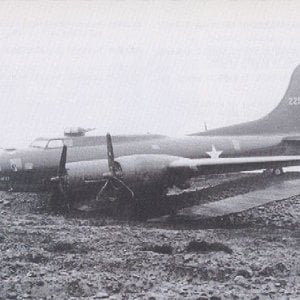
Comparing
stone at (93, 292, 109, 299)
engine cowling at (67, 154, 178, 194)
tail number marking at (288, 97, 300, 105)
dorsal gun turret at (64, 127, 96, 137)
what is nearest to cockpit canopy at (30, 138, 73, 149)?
dorsal gun turret at (64, 127, 96, 137)

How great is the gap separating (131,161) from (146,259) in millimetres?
4498

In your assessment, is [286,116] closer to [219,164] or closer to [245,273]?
[219,164]

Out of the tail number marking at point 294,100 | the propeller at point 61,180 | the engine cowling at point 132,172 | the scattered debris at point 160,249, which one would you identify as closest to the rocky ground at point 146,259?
the scattered debris at point 160,249

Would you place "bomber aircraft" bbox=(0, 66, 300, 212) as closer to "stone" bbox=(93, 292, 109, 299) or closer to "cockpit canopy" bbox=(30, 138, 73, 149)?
"cockpit canopy" bbox=(30, 138, 73, 149)

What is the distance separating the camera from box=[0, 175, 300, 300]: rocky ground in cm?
584

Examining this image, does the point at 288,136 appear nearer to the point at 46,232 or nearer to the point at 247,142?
the point at 247,142

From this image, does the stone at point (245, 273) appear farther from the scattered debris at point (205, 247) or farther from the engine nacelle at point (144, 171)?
the engine nacelle at point (144, 171)

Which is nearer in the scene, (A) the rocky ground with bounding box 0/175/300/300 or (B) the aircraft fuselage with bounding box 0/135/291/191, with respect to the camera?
(A) the rocky ground with bounding box 0/175/300/300

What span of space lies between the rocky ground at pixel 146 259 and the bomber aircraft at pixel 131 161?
3.30 ft

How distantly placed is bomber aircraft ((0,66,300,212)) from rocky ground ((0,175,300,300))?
101cm

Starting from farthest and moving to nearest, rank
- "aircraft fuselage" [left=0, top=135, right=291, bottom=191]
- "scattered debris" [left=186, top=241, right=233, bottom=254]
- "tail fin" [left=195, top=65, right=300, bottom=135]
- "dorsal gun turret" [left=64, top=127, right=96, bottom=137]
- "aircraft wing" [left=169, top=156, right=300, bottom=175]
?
1. "tail fin" [left=195, top=65, right=300, bottom=135]
2. "dorsal gun turret" [left=64, top=127, right=96, bottom=137]
3. "aircraft fuselage" [left=0, top=135, right=291, bottom=191]
4. "aircraft wing" [left=169, top=156, right=300, bottom=175]
5. "scattered debris" [left=186, top=241, right=233, bottom=254]

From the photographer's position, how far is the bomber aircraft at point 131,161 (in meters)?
11.1

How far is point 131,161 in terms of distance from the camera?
37.6 feet

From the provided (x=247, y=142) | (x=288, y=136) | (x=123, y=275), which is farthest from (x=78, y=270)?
(x=288, y=136)
